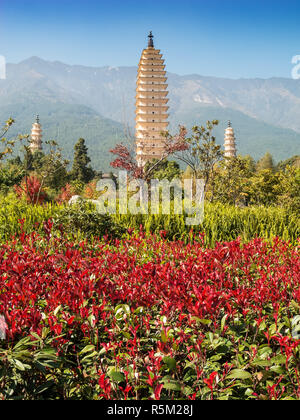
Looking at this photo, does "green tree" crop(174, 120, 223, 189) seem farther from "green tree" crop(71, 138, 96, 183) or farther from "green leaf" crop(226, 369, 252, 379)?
"green tree" crop(71, 138, 96, 183)

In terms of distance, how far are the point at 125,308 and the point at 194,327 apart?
0.38m

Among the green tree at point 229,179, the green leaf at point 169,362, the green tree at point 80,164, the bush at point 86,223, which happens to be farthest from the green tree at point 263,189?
the green tree at point 80,164

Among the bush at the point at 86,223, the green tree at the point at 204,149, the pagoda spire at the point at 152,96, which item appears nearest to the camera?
the bush at the point at 86,223

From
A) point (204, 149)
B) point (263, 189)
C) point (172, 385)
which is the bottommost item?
point (263, 189)

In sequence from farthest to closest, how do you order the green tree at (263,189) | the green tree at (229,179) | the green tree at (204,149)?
1. the green tree at (263,189)
2. the green tree at (229,179)
3. the green tree at (204,149)

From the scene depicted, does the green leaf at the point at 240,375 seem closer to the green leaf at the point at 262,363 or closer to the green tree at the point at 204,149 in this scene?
the green leaf at the point at 262,363

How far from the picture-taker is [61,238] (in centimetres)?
360


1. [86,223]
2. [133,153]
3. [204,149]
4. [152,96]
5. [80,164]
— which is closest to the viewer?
[86,223]

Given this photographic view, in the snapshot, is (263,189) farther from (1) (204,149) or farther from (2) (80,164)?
(2) (80,164)

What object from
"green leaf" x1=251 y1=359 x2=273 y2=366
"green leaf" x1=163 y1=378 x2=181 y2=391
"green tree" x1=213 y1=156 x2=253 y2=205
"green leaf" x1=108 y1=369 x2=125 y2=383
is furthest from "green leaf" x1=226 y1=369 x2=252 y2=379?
"green tree" x1=213 y1=156 x2=253 y2=205

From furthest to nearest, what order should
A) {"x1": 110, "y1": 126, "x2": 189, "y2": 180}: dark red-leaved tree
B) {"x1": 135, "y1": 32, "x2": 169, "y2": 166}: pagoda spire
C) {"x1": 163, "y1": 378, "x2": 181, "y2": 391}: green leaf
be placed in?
{"x1": 135, "y1": 32, "x2": 169, "y2": 166}: pagoda spire, {"x1": 110, "y1": 126, "x2": 189, "y2": 180}: dark red-leaved tree, {"x1": 163, "y1": 378, "x2": 181, "y2": 391}: green leaf

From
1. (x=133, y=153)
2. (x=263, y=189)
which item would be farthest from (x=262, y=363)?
(x=263, y=189)

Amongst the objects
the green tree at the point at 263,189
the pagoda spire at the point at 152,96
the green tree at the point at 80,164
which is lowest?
the green tree at the point at 263,189

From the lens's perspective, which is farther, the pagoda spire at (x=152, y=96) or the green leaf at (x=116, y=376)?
the pagoda spire at (x=152, y=96)
